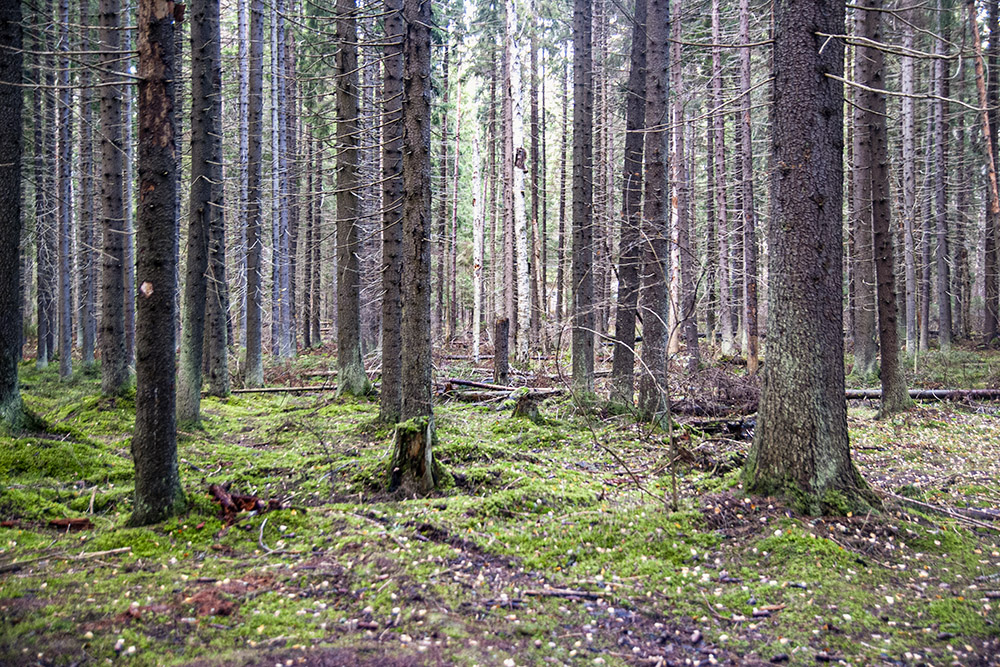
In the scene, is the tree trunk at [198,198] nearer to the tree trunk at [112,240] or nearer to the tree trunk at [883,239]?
the tree trunk at [112,240]

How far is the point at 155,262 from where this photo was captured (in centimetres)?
492

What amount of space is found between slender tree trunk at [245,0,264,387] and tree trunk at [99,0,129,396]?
2.98 m

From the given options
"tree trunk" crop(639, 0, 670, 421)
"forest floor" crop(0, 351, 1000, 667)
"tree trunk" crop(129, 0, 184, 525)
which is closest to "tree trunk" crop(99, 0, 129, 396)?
"forest floor" crop(0, 351, 1000, 667)

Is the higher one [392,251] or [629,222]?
[629,222]

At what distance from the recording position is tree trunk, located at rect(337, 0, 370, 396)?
37.8 feet

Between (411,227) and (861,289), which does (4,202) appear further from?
(861,289)

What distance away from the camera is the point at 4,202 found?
7.02 metres

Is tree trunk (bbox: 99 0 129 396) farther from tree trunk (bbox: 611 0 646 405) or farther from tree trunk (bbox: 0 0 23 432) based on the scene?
tree trunk (bbox: 611 0 646 405)

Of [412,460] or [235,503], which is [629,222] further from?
[235,503]

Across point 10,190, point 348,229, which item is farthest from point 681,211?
point 10,190

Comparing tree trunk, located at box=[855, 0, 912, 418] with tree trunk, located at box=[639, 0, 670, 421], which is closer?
tree trunk, located at box=[639, 0, 670, 421]

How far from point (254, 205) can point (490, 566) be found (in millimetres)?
11511

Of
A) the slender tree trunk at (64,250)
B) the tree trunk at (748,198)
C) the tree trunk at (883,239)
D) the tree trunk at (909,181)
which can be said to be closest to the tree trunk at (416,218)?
the tree trunk at (883,239)

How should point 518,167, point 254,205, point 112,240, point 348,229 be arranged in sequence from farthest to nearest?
point 518,167 → point 254,205 → point 348,229 → point 112,240
